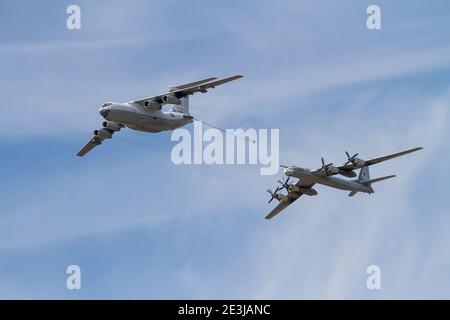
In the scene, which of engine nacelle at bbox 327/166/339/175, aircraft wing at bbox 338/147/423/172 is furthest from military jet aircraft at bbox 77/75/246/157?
aircraft wing at bbox 338/147/423/172

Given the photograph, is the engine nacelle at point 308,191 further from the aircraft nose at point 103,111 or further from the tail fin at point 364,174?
the aircraft nose at point 103,111

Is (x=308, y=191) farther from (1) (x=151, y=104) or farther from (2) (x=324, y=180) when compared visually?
(1) (x=151, y=104)

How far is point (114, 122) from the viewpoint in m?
64.2

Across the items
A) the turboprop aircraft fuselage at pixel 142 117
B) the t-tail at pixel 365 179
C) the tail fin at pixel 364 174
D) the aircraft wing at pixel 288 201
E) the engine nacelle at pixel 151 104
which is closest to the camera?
the turboprop aircraft fuselage at pixel 142 117

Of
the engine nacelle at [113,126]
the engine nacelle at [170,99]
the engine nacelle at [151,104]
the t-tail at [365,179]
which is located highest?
the engine nacelle at [170,99]

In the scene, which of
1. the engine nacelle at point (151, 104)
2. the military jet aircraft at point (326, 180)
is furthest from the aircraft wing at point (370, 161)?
the engine nacelle at point (151, 104)

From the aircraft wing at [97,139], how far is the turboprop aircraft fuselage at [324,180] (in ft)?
40.5

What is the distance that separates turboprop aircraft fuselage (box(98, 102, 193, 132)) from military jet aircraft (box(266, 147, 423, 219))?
8.99 metres

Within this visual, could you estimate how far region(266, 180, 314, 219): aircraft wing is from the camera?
234 feet

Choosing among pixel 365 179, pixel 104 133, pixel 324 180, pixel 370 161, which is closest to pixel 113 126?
pixel 104 133

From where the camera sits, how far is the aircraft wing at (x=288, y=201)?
234 feet

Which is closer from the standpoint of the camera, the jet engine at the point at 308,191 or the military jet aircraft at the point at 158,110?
the military jet aircraft at the point at 158,110
